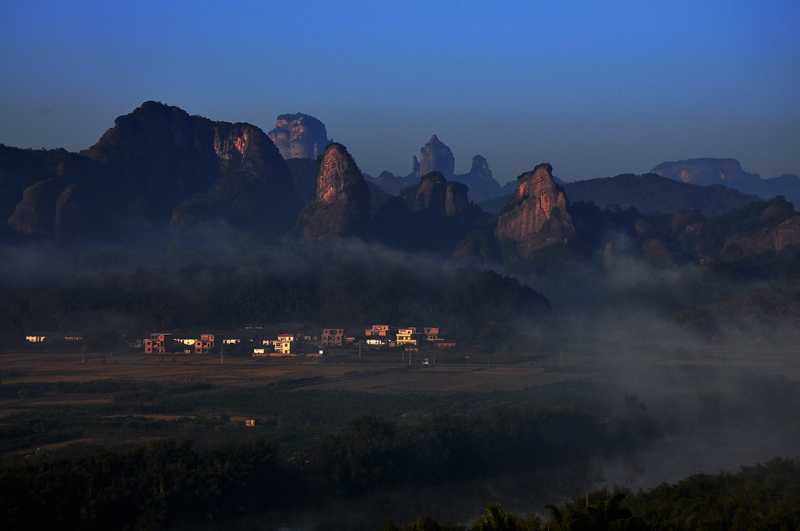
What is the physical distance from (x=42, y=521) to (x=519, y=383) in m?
31.9

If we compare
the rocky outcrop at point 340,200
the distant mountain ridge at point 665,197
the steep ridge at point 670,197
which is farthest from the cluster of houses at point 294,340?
the steep ridge at point 670,197

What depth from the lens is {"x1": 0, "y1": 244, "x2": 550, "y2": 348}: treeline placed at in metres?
70.5

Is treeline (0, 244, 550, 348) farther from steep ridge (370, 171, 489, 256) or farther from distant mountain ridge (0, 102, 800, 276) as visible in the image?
steep ridge (370, 171, 489, 256)

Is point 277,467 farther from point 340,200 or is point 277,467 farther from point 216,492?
point 340,200

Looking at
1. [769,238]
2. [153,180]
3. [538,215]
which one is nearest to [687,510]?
[769,238]

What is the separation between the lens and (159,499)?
2627 centimetres

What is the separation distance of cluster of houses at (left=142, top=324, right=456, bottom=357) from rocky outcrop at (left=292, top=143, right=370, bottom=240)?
3765 centimetres

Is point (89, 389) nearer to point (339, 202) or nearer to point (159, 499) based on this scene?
Answer: point (159, 499)

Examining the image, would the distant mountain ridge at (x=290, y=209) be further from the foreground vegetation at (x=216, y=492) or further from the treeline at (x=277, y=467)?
the foreground vegetation at (x=216, y=492)

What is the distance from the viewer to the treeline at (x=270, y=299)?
7050 cm

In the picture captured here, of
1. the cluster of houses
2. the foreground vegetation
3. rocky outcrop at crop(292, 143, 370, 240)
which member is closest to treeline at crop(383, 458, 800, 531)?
the foreground vegetation

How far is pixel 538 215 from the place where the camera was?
121 meters

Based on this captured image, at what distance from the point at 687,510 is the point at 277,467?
13200 millimetres

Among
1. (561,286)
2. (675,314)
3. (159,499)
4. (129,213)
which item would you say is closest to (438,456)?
(159,499)
